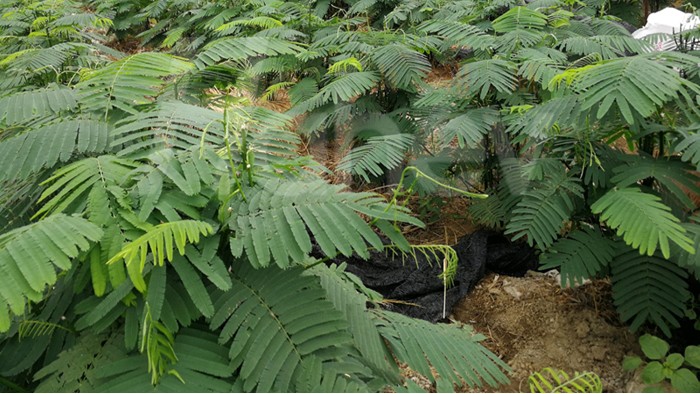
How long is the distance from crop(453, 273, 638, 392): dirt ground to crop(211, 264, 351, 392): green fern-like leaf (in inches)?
54.7

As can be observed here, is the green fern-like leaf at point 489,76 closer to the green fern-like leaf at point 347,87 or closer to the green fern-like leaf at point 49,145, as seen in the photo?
the green fern-like leaf at point 347,87

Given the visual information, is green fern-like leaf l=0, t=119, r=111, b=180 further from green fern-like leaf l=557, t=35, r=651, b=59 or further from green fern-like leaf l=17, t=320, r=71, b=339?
green fern-like leaf l=557, t=35, r=651, b=59

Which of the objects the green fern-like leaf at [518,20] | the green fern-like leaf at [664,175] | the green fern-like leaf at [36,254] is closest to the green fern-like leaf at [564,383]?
the green fern-like leaf at [664,175]

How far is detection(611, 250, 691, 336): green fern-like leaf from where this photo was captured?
6.63 feet

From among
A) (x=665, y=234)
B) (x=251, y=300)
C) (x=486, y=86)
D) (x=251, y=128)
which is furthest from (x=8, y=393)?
(x=486, y=86)

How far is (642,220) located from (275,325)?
53.1 inches

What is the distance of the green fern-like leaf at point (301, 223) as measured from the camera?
3.35ft

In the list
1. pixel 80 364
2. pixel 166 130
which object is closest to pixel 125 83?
→ pixel 166 130

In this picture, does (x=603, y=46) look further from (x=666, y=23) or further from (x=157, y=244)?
(x=157, y=244)

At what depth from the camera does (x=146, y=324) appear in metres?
0.94

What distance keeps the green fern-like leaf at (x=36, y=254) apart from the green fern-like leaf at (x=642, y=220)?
1.60 m

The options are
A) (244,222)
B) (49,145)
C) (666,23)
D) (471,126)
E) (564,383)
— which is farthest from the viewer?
(666,23)

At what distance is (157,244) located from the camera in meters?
0.95

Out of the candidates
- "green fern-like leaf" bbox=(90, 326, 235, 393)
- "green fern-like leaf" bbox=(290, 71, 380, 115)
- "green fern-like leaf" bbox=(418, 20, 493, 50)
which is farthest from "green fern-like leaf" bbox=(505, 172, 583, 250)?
"green fern-like leaf" bbox=(90, 326, 235, 393)
